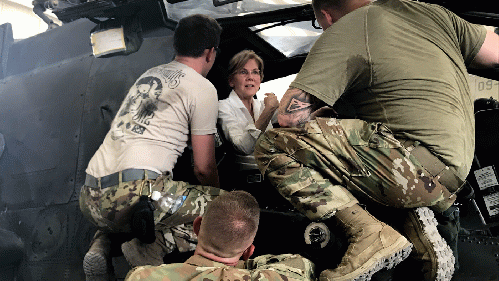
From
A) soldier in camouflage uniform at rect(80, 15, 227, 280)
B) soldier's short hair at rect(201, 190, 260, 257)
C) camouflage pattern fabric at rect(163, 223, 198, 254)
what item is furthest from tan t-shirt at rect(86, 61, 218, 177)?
soldier's short hair at rect(201, 190, 260, 257)

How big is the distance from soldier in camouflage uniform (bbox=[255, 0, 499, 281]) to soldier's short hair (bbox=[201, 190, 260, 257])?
0.25 metres

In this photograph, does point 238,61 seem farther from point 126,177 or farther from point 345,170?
point 345,170

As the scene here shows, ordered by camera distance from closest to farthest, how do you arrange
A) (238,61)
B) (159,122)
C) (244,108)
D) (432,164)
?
(432,164) < (159,122) < (244,108) < (238,61)

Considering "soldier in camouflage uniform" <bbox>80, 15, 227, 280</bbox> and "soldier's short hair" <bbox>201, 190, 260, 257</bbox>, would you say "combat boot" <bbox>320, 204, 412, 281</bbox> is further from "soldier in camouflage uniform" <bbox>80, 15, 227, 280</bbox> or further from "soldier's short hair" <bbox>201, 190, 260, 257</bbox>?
"soldier in camouflage uniform" <bbox>80, 15, 227, 280</bbox>

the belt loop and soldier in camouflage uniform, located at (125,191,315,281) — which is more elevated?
soldier in camouflage uniform, located at (125,191,315,281)

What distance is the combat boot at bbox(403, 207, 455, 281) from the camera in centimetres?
159

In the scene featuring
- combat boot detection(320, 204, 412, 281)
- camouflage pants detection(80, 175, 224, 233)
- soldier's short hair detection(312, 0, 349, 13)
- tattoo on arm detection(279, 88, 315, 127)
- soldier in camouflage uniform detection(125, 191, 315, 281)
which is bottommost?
camouflage pants detection(80, 175, 224, 233)

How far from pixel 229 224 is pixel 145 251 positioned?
2.83 ft

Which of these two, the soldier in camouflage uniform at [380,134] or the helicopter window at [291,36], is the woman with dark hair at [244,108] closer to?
the helicopter window at [291,36]

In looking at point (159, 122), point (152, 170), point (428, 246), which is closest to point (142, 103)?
point (159, 122)

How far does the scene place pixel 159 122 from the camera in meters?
2.14

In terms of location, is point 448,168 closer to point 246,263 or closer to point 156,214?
point 246,263

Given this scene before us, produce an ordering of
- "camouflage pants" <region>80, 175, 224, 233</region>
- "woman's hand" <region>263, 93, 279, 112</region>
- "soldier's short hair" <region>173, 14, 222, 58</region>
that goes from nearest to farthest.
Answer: "camouflage pants" <region>80, 175, 224, 233</region> < "soldier's short hair" <region>173, 14, 222, 58</region> < "woman's hand" <region>263, 93, 279, 112</region>

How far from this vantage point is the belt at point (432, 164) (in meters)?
1.60
